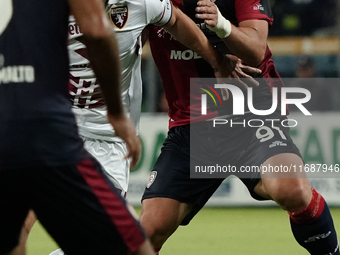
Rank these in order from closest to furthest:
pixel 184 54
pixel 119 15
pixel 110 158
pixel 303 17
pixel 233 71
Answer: pixel 119 15 < pixel 110 158 < pixel 233 71 < pixel 184 54 < pixel 303 17

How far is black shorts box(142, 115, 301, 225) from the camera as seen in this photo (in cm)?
409

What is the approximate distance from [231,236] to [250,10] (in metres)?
2.82

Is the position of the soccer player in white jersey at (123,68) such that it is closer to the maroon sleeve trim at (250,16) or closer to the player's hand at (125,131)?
the maroon sleeve trim at (250,16)

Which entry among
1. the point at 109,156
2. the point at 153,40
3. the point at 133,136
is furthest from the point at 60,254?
the point at 133,136

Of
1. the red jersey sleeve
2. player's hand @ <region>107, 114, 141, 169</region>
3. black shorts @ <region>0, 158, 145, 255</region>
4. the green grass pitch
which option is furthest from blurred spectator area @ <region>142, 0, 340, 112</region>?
black shorts @ <region>0, 158, 145, 255</region>

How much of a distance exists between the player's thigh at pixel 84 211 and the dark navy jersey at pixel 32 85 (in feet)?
0.21

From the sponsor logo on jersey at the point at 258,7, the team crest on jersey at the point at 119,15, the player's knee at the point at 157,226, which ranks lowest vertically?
the player's knee at the point at 157,226

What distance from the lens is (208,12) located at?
3.84 m

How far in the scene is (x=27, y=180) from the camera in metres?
2.12

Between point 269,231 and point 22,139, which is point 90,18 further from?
point 269,231

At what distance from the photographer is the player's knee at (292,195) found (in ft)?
12.3

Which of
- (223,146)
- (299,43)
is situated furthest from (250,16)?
(299,43)

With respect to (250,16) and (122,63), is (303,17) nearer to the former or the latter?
(250,16)

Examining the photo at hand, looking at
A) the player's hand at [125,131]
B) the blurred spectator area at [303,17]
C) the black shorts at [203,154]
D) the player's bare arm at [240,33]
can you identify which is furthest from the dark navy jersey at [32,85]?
the blurred spectator area at [303,17]
